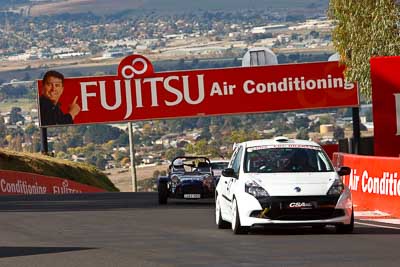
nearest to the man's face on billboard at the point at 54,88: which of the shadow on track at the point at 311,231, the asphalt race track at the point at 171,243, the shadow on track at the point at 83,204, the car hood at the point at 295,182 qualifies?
the shadow on track at the point at 83,204

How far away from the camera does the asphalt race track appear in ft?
52.7

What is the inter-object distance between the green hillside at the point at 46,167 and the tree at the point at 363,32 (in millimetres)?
15275

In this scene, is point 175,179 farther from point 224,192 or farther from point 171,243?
point 171,243

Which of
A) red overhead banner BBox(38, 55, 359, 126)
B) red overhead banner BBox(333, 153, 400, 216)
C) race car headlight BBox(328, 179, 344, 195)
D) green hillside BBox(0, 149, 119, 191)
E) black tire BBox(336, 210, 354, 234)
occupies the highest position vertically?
race car headlight BBox(328, 179, 344, 195)

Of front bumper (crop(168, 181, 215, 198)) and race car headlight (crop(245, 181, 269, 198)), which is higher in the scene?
race car headlight (crop(245, 181, 269, 198))

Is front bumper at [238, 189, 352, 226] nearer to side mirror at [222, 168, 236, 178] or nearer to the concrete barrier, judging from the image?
side mirror at [222, 168, 236, 178]

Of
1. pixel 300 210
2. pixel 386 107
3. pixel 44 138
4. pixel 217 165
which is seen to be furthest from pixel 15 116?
pixel 300 210

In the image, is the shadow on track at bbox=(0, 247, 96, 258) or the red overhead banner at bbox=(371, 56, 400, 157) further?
the red overhead banner at bbox=(371, 56, 400, 157)

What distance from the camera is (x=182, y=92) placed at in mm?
59344

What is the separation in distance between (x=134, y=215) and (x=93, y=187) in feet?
107

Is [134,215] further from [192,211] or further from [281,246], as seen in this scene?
[281,246]

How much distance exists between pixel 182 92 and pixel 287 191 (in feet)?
131

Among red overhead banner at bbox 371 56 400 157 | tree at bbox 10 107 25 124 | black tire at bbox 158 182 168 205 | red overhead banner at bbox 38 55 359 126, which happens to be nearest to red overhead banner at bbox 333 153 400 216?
red overhead banner at bbox 371 56 400 157

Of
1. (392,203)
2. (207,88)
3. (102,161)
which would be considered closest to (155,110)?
(207,88)
